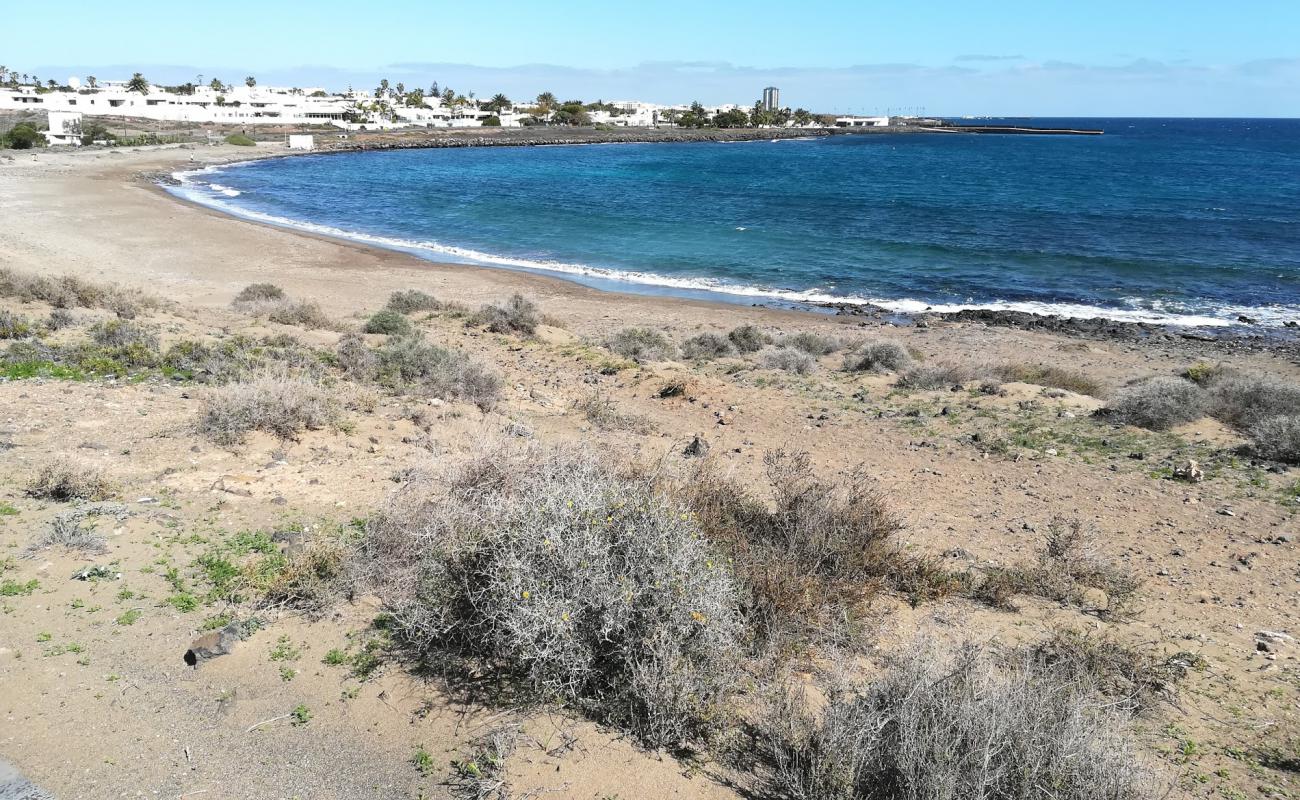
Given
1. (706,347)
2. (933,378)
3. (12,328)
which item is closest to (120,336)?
(12,328)

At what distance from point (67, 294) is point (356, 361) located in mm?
7396

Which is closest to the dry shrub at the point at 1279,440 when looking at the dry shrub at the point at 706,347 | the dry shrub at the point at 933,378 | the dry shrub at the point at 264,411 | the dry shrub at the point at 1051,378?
the dry shrub at the point at 1051,378

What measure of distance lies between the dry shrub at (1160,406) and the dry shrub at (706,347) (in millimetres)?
7456

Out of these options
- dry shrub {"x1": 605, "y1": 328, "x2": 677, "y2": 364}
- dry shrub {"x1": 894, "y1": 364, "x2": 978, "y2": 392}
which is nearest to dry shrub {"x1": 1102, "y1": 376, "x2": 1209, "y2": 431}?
dry shrub {"x1": 894, "y1": 364, "x2": 978, "y2": 392}

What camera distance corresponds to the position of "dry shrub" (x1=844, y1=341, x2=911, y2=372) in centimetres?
1573

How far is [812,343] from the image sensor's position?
17.8 m

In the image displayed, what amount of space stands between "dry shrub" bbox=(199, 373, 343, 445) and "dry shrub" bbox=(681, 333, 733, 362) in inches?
347

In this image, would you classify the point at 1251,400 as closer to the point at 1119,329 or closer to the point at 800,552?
the point at 1119,329

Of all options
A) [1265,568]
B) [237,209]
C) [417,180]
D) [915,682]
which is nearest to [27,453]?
[915,682]

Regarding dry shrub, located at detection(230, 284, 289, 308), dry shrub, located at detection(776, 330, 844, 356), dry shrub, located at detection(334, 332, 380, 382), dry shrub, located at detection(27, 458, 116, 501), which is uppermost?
A: dry shrub, located at detection(230, 284, 289, 308)

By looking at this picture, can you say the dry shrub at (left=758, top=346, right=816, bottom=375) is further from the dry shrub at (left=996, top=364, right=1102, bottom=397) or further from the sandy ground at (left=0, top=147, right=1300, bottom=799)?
the dry shrub at (left=996, top=364, right=1102, bottom=397)

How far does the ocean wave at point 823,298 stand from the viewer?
23250mm

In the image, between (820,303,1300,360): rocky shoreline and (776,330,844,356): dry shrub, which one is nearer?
(776,330,844,356): dry shrub

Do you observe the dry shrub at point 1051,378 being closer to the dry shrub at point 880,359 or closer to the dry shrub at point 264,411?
the dry shrub at point 880,359
